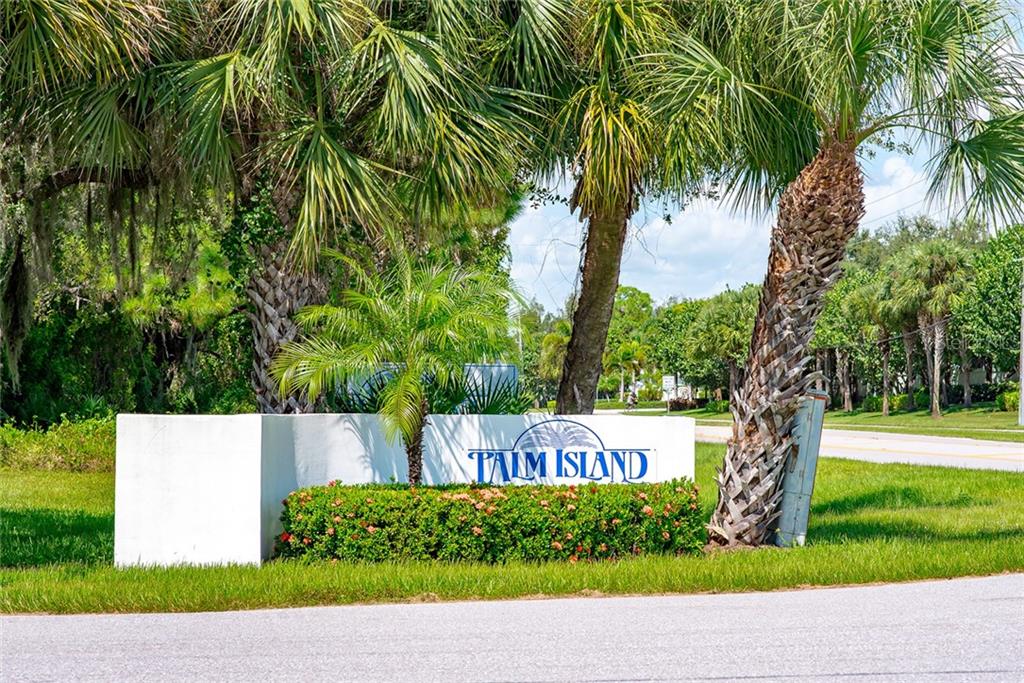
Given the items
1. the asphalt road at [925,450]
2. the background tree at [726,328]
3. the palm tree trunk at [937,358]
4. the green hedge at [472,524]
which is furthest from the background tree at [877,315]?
the green hedge at [472,524]

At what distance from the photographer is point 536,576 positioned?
8.22 meters

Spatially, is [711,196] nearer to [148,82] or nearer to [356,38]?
[356,38]

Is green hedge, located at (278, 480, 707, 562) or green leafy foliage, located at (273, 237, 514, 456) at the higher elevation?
green leafy foliage, located at (273, 237, 514, 456)

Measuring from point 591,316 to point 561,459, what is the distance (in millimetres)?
3781

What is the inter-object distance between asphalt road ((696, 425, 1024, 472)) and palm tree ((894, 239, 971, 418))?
15.5 meters

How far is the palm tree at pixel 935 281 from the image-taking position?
155 feet

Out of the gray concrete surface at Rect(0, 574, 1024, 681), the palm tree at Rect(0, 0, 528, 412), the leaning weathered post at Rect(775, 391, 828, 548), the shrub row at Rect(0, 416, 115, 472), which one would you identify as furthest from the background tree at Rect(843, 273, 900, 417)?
the gray concrete surface at Rect(0, 574, 1024, 681)

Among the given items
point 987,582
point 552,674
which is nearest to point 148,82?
point 552,674

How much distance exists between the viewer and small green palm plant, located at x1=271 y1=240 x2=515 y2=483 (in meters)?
9.52

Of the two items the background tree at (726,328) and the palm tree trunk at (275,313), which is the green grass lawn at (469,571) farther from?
the background tree at (726,328)

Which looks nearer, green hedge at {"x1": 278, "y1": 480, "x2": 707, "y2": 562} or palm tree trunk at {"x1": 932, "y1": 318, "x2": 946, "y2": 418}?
green hedge at {"x1": 278, "y1": 480, "x2": 707, "y2": 562}

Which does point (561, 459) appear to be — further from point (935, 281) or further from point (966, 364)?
point (966, 364)

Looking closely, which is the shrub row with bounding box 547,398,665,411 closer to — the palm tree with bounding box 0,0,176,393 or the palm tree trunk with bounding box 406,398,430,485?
the palm tree with bounding box 0,0,176,393

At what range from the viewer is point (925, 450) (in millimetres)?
26328
